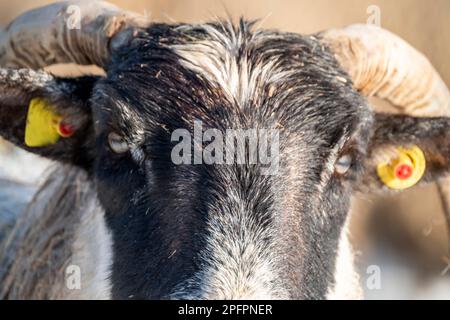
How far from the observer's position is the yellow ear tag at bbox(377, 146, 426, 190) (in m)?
6.94

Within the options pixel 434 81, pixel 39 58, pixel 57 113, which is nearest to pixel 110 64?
pixel 57 113

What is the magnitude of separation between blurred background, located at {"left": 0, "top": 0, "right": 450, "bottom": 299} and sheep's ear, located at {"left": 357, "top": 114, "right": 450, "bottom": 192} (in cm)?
557

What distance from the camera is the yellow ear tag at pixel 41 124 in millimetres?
6547

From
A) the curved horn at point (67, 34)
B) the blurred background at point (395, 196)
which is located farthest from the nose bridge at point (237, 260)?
the blurred background at point (395, 196)

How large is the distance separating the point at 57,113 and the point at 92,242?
2.86 ft

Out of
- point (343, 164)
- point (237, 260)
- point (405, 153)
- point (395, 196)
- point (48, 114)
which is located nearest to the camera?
point (237, 260)

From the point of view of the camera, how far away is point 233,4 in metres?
16.5

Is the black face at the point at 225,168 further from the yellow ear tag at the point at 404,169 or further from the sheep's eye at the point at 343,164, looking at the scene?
the yellow ear tag at the point at 404,169

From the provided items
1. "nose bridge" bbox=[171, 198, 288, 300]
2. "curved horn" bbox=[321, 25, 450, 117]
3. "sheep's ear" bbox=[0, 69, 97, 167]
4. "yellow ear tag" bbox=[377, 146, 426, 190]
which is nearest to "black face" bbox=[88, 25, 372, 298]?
"nose bridge" bbox=[171, 198, 288, 300]

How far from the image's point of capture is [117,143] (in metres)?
5.95

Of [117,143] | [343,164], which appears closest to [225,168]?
[117,143]

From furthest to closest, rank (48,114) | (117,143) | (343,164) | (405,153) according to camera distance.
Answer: (405,153) < (48,114) < (343,164) < (117,143)

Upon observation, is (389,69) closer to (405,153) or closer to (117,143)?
(405,153)

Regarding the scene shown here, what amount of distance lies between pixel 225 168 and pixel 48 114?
1.58m
